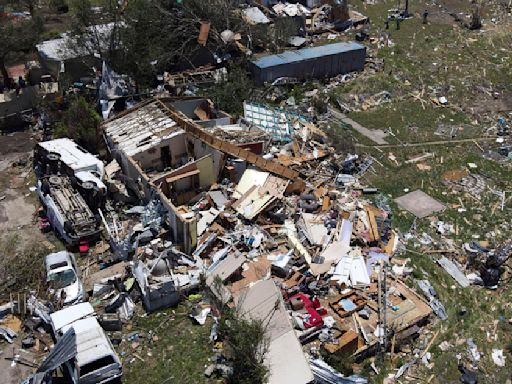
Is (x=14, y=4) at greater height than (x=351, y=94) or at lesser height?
greater

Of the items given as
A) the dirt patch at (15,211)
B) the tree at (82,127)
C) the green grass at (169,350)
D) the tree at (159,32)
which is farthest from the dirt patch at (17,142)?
the green grass at (169,350)

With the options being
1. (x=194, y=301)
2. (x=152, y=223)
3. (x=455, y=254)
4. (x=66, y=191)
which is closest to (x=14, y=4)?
(x=66, y=191)

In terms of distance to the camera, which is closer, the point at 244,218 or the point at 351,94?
the point at 244,218

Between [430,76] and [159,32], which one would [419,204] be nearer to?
[430,76]

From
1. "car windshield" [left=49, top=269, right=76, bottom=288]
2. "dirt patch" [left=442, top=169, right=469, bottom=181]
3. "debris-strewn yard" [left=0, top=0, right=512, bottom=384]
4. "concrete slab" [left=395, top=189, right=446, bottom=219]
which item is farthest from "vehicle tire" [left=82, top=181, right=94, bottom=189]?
"dirt patch" [left=442, top=169, right=469, bottom=181]

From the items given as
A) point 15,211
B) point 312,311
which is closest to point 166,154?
point 15,211

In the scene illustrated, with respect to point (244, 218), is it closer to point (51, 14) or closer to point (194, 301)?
point (194, 301)

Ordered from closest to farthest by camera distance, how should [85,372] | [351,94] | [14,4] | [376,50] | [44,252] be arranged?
[85,372] → [44,252] → [351,94] → [376,50] → [14,4]

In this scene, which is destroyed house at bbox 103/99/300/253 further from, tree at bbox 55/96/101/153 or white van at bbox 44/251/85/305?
white van at bbox 44/251/85/305
